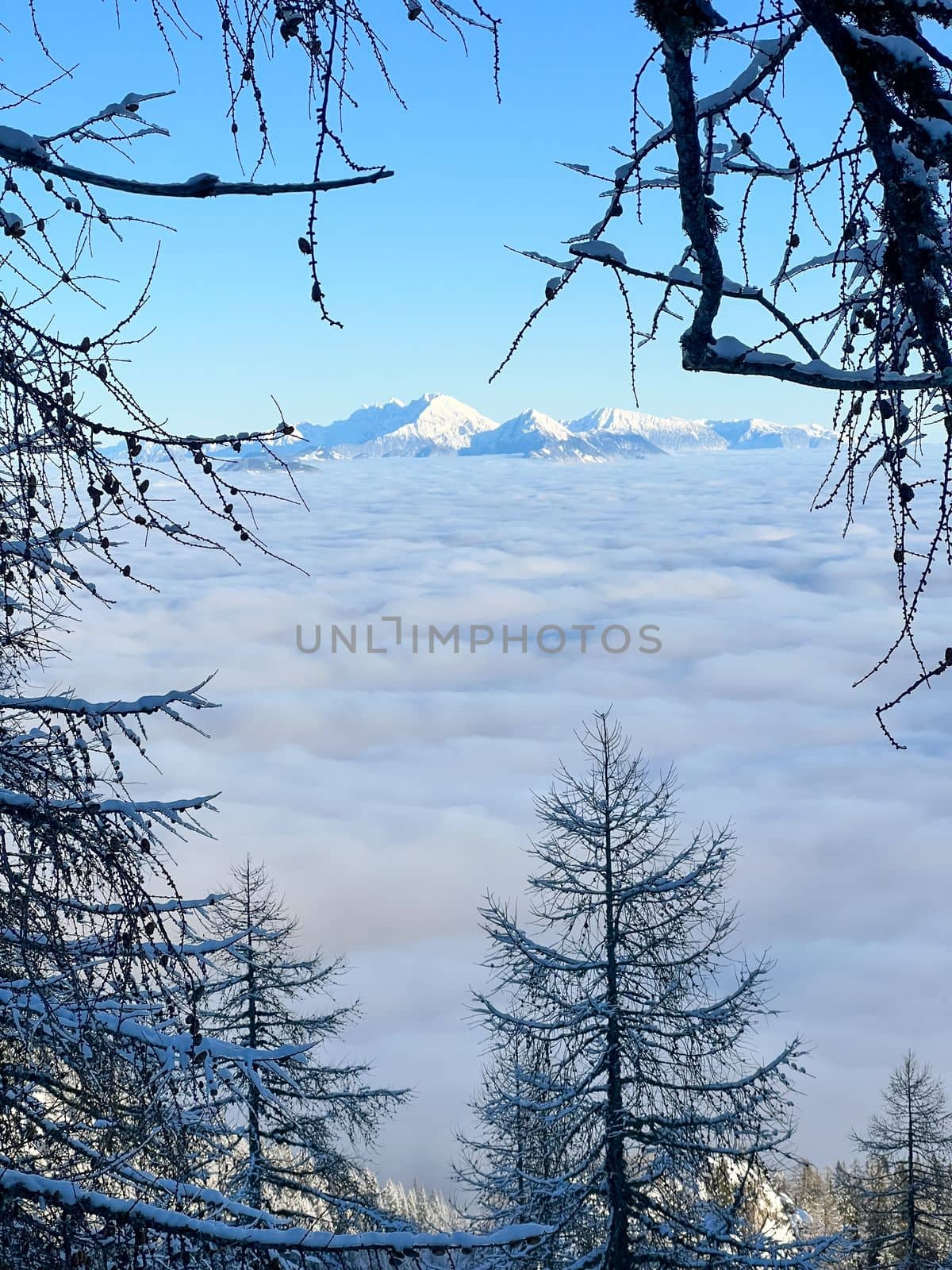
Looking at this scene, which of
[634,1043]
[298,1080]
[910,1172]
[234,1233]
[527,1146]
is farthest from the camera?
[910,1172]

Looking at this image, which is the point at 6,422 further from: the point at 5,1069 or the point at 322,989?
the point at 322,989

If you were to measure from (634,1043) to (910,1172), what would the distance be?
458 inches

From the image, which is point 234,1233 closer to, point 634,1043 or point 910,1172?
point 634,1043

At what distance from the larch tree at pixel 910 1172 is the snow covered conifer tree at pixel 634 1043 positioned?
8100mm

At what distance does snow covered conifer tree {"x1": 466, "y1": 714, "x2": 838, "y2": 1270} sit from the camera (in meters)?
10.8

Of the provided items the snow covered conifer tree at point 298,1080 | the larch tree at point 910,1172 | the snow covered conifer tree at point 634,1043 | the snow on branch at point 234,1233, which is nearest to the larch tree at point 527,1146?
the snow covered conifer tree at point 634,1043

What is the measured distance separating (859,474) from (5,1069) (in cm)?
378

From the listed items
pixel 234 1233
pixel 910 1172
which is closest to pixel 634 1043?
pixel 234 1233

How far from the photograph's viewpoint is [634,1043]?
35.7ft

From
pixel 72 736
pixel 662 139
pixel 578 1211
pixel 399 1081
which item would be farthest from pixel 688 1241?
pixel 399 1081

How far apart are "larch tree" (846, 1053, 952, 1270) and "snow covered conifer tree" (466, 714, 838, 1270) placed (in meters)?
8.10

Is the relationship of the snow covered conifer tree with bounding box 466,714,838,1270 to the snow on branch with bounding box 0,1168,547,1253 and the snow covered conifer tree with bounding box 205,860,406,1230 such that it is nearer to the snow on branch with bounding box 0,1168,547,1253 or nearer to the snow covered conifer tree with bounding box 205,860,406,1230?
the snow covered conifer tree with bounding box 205,860,406,1230

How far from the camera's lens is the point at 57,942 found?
109 inches

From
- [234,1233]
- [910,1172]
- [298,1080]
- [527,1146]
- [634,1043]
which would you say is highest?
[234,1233]
